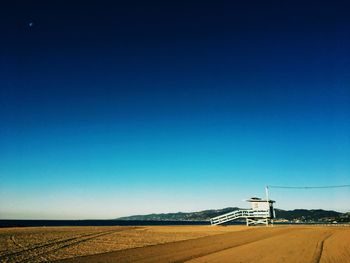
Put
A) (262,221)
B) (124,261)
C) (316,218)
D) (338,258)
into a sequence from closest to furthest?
(124,261)
(338,258)
(262,221)
(316,218)

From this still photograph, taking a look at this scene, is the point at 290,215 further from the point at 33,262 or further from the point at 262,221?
the point at 33,262

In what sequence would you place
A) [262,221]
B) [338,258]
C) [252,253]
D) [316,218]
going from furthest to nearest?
[316,218]
[262,221]
[252,253]
[338,258]

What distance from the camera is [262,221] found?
54438 mm

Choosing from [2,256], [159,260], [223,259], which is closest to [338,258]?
[223,259]

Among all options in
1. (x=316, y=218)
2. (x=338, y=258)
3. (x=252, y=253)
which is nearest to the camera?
(x=338, y=258)

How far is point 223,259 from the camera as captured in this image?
A: 1555cm

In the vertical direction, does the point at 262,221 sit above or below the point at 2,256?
above

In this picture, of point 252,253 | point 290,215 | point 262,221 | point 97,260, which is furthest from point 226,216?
point 290,215

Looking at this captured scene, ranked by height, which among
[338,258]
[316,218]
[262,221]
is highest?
[316,218]

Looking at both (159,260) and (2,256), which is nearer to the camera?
(159,260)

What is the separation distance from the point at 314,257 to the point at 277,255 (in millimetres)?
1517

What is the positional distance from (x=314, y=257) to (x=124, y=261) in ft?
25.9

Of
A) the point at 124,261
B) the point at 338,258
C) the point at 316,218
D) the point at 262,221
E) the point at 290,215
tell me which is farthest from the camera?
the point at 290,215

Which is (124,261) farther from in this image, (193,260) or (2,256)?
(2,256)
